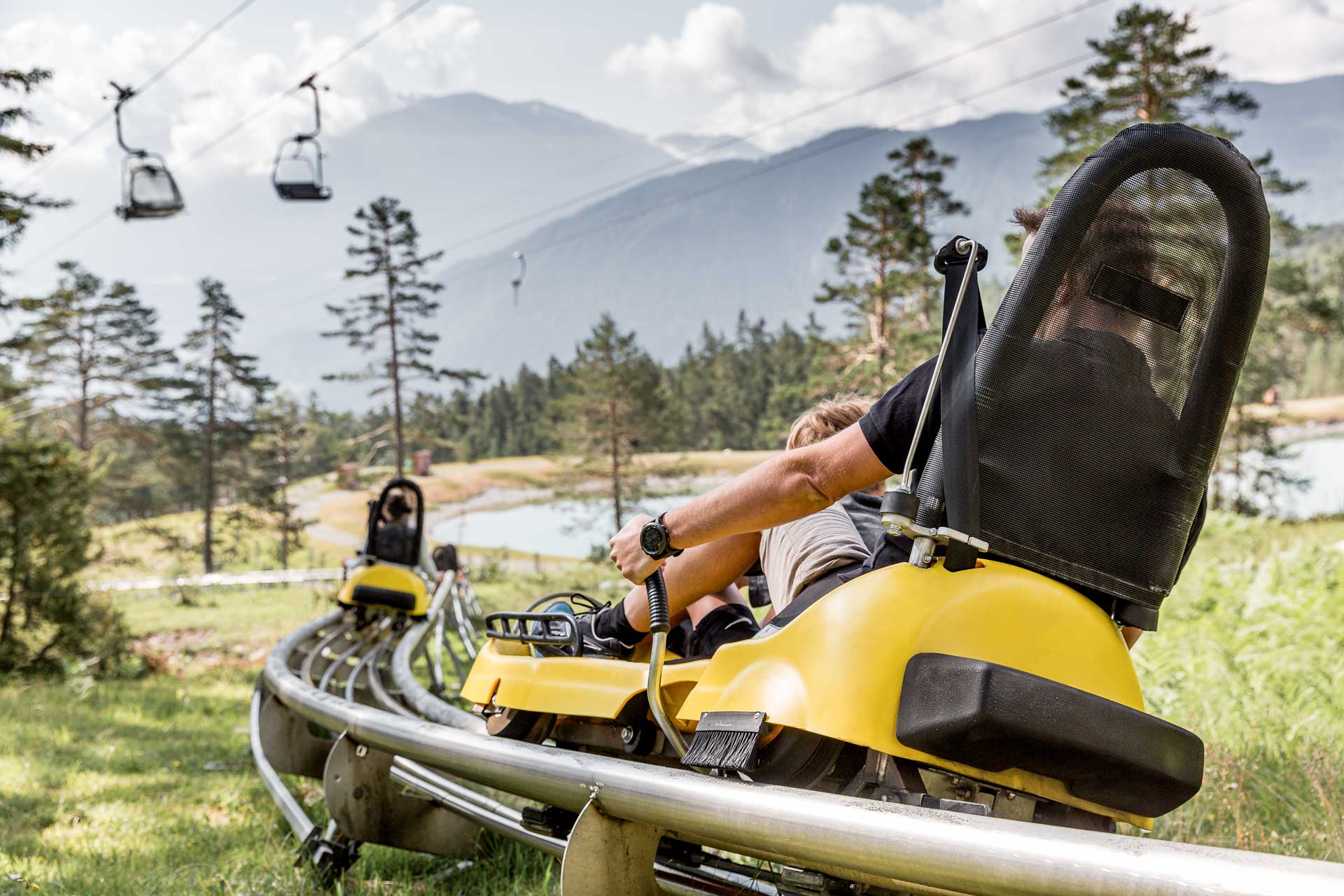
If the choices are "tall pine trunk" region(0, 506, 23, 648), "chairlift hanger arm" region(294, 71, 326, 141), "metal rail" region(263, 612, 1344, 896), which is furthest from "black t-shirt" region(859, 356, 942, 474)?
"chairlift hanger arm" region(294, 71, 326, 141)

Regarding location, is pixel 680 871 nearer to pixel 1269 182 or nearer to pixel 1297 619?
pixel 1297 619

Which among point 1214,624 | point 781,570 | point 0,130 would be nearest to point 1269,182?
point 1214,624

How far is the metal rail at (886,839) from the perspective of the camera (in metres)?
1.09

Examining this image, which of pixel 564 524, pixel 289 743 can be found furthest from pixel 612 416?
pixel 289 743

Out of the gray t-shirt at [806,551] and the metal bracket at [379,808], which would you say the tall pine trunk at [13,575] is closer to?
the metal bracket at [379,808]

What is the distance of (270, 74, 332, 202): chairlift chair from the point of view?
52.9ft

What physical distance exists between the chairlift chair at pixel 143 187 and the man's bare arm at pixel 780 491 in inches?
585

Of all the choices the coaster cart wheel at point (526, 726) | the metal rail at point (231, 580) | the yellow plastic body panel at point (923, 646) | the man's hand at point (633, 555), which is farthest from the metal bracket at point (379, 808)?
the metal rail at point (231, 580)

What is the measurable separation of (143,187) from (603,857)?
620 inches

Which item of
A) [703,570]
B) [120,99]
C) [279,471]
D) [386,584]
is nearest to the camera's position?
[703,570]

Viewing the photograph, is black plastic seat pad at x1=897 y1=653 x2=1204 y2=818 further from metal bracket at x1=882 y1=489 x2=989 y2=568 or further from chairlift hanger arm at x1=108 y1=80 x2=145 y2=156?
chairlift hanger arm at x1=108 y1=80 x2=145 y2=156

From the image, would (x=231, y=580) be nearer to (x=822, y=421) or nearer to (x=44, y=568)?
(x=44, y=568)

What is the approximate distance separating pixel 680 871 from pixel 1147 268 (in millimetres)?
1519

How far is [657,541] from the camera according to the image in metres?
2.27
